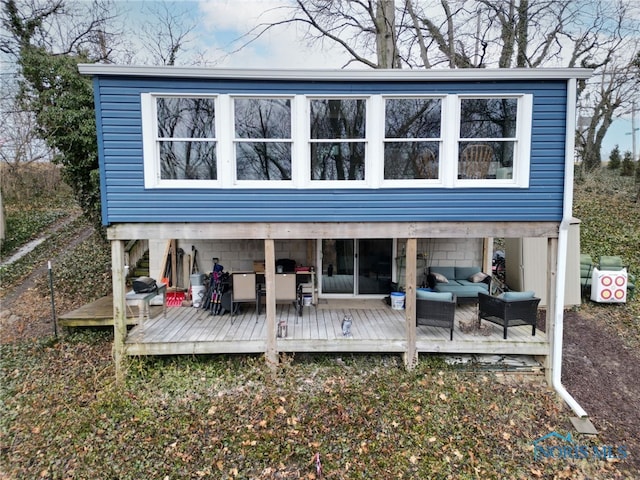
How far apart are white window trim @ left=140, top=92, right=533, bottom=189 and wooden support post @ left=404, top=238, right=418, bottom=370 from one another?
41.8 inches

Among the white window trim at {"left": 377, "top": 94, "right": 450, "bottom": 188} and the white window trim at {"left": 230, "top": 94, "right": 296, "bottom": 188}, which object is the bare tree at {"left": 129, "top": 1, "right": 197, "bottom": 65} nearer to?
the white window trim at {"left": 230, "top": 94, "right": 296, "bottom": 188}

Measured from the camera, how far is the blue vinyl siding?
201 inches

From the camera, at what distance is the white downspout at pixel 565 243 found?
5.14 meters

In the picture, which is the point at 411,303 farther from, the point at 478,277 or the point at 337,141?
the point at 337,141

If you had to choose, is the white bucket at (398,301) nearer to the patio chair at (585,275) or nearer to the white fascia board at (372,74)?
the white fascia board at (372,74)

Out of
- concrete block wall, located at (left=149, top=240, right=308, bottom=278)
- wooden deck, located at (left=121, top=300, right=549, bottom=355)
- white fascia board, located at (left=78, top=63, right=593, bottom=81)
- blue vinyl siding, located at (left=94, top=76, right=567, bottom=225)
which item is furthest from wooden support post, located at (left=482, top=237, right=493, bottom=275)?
concrete block wall, located at (left=149, top=240, right=308, bottom=278)

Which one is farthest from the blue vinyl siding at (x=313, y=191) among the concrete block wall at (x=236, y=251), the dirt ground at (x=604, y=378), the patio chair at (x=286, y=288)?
the dirt ground at (x=604, y=378)

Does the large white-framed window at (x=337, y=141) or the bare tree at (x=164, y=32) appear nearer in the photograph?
the large white-framed window at (x=337, y=141)

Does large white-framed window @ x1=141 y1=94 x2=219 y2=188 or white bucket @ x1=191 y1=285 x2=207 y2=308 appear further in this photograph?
white bucket @ x1=191 y1=285 x2=207 y2=308

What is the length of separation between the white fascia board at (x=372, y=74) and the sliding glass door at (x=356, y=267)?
11.5 feet

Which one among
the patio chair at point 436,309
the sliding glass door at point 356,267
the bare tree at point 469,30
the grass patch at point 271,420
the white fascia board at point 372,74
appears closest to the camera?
the grass patch at point 271,420

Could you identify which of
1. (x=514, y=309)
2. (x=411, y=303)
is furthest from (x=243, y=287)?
(x=514, y=309)

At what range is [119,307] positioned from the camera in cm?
536

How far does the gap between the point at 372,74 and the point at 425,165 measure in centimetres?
161
